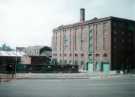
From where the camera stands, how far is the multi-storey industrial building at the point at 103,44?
2124 inches

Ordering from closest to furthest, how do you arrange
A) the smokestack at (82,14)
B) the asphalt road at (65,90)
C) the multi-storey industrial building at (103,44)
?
the asphalt road at (65,90)
the multi-storey industrial building at (103,44)
the smokestack at (82,14)

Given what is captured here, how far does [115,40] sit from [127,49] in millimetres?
4514

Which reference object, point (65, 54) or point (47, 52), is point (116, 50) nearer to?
point (65, 54)

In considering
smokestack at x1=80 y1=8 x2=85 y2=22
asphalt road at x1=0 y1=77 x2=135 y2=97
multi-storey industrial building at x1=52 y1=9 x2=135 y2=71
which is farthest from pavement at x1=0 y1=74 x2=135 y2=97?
smokestack at x1=80 y1=8 x2=85 y2=22

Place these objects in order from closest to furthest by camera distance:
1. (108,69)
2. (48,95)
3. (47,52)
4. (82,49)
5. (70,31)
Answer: (48,95)
(108,69)
(82,49)
(70,31)
(47,52)

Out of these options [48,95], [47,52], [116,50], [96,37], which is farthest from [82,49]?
[48,95]

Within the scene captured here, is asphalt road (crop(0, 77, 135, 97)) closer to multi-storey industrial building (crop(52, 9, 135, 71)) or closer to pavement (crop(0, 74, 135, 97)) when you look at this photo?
pavement (crop(0, 74, 135, 97))

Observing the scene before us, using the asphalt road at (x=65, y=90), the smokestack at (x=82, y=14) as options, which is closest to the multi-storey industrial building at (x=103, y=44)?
the smokestack at (x=82, y=14)

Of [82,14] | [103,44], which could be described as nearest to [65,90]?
[103,44]

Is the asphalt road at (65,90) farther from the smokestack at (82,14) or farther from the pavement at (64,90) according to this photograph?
the smokestack at (82,14)

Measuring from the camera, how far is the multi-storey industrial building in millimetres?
53938

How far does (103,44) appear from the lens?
55.5m

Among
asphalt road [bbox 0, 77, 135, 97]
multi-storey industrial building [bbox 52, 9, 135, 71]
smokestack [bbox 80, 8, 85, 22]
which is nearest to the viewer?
asphalt road [bbox 0, 77, 135, 97]

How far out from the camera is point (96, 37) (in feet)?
190
